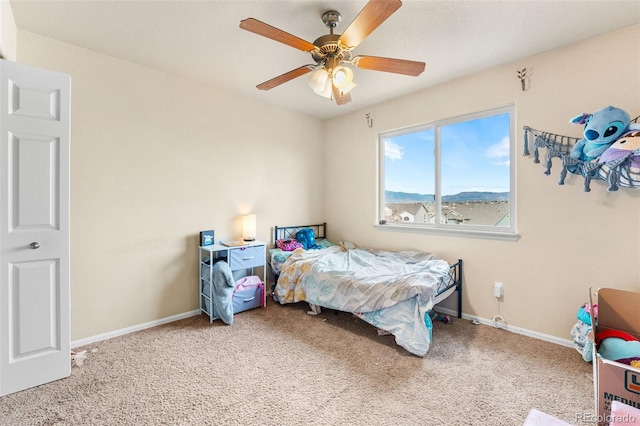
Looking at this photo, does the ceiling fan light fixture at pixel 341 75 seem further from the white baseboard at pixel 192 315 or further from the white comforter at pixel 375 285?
the white baseboard at pixel 192 315

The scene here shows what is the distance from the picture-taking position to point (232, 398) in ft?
5.98

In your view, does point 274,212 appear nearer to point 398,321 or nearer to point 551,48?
point 398,321

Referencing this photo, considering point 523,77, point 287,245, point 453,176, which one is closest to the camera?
point 523,77

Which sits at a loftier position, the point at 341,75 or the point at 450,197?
the point at 341,75

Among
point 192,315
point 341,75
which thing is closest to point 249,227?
point 192,315

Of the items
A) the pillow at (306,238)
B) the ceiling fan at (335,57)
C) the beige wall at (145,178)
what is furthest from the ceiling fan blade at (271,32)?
the pillow at (306,238)

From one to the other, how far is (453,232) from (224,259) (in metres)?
2.60

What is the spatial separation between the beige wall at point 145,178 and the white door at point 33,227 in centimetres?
54

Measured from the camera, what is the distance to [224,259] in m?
3.19

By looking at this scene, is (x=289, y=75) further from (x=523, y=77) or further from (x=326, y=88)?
(x=523, y=77)

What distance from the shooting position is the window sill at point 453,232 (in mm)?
2784

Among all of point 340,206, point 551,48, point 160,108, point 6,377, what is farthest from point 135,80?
point 551,48

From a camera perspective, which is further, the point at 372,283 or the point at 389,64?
the point at 372,283

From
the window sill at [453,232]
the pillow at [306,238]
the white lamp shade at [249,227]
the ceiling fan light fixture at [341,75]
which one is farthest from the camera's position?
the pillow at [306,238]
